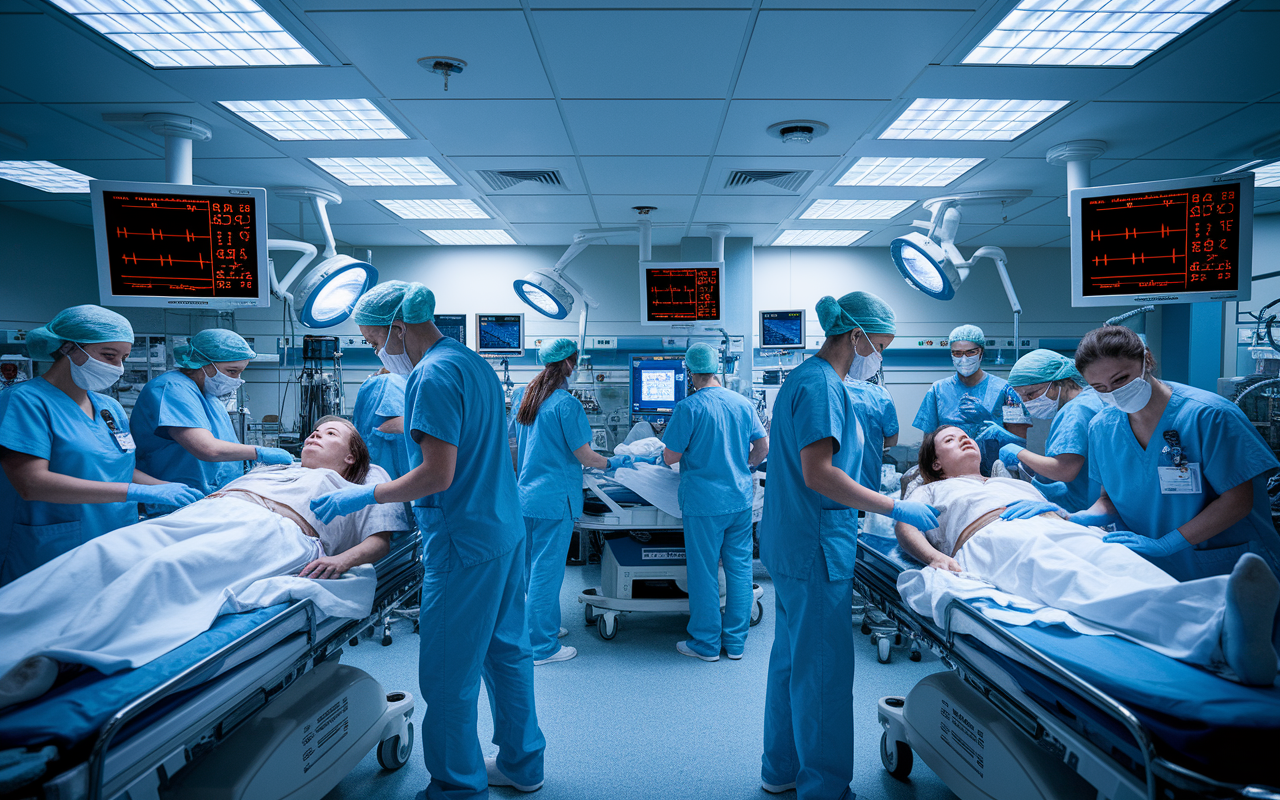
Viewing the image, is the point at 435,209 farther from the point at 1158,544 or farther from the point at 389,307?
the point at 1158,544

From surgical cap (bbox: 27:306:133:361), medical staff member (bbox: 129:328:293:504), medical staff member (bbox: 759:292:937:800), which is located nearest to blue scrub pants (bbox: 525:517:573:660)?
medical staff member (bbox: 129:328:293:504)

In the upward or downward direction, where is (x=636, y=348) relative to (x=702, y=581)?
upward

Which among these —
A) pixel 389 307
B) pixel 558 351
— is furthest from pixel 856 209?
pixel 389 307

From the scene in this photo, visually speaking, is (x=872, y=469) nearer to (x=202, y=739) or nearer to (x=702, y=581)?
(x=702, y=581)

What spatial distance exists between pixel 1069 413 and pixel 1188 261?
95cm

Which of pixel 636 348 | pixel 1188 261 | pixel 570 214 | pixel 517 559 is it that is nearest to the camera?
pixel 517 559

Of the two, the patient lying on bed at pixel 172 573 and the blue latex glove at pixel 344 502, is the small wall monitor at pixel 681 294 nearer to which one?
the patient lying on bed at pixel 172 573

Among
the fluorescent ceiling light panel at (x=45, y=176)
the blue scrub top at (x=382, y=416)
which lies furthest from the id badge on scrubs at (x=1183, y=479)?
the fluorescent ceiling light panel at (x=45, y=176)

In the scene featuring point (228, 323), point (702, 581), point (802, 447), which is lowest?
point (702, 581)

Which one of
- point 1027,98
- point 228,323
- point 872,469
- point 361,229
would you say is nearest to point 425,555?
point 872,469

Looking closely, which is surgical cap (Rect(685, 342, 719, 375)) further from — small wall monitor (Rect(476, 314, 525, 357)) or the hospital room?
small wall monitor (Rect(476, 314, 525, 357))

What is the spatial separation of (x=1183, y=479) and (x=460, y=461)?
231cm

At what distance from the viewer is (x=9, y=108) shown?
10.7 feet

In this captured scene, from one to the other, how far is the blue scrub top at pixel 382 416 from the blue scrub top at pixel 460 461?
5.11 feet
